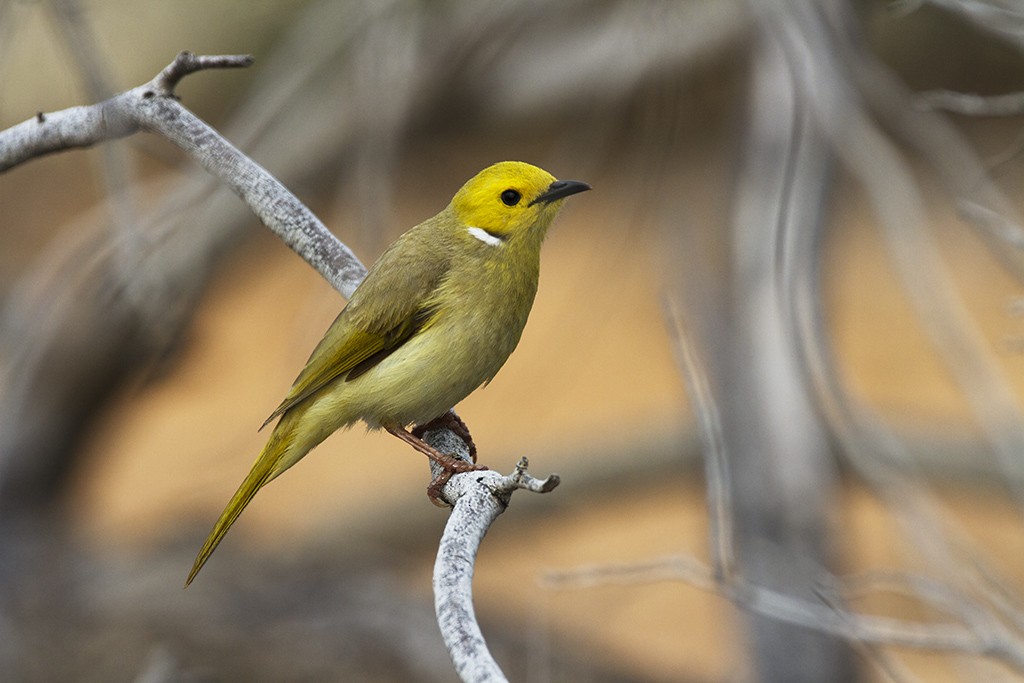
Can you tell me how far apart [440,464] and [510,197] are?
0.80m

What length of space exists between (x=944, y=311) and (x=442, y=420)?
6.79 feet

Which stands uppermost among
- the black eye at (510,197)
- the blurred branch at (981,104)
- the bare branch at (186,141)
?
the bare branch at (186,141)

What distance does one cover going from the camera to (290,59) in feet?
21.6

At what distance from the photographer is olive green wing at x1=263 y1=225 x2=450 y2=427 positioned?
3.46 m

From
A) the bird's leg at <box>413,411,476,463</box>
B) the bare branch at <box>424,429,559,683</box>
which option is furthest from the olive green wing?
the bare branch at <box>424,429,559,683</box>

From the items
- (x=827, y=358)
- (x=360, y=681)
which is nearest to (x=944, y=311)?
(x=827, y=358)

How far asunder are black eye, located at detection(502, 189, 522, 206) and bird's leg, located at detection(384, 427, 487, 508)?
728 mm

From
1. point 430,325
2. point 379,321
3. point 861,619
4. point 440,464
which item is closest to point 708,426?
point 440,464

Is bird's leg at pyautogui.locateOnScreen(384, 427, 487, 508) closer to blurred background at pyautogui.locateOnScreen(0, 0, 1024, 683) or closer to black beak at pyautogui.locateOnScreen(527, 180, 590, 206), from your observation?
blurred background at pyautogui.locateOnScreen(0, 0, 1024, 683)

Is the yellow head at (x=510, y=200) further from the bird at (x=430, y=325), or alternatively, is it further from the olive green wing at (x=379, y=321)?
the olive green wing at (x=379, y=321)

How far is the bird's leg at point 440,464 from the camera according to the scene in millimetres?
3127

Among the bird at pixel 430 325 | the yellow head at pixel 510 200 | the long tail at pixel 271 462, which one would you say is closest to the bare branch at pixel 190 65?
the bird at pixel 430 325

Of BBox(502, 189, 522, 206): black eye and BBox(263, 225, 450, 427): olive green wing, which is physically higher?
BBox(502, 189, 522, 206): black eye

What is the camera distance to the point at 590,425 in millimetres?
10250
